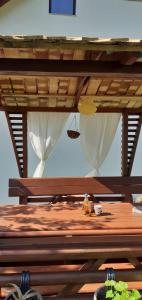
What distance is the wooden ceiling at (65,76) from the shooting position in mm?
2185

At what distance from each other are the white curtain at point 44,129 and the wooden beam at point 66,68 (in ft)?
10.6

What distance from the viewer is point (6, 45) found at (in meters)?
2.04

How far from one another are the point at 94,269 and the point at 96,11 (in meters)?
6.15

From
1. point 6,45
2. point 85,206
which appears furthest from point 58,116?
point 6,45

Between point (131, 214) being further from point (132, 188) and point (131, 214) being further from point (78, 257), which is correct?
point (132, 188)

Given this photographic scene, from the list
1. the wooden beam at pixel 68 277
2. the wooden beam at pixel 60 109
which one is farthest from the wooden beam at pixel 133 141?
the wooden beam at pixel 68 277

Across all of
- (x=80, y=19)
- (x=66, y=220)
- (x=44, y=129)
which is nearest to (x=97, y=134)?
(x=44, y=129)

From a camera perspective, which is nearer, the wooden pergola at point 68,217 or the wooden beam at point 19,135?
the wooden pergola at point 68,217

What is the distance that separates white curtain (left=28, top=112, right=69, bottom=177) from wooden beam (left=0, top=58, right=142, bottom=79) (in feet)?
10.6

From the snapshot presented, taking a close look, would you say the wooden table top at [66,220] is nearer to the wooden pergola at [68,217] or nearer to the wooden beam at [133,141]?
the wooden pergola at [68,217]

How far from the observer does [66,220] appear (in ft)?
10.2

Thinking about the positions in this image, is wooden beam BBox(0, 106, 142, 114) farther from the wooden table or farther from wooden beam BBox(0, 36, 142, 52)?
wooden beam BBox(0, 36, 142, 52)

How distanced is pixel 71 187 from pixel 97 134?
1.21 m

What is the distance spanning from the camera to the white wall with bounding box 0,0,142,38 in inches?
270
